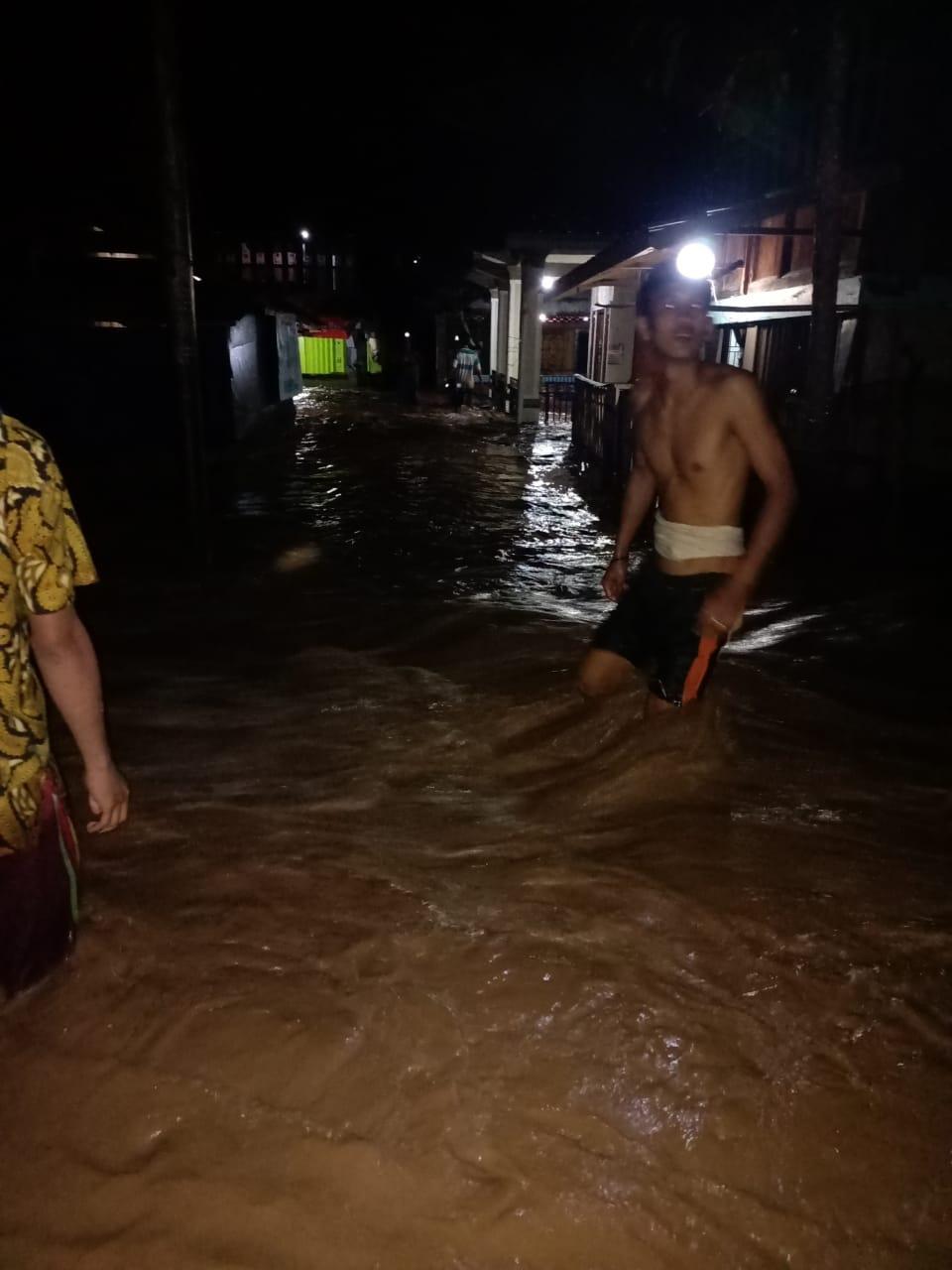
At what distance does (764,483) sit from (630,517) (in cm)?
106

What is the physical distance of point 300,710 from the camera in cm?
522

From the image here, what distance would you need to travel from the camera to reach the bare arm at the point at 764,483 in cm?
357

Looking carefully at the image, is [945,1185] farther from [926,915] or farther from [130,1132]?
[130,1132]

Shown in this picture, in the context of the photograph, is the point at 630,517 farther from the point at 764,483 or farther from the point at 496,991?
the point at 496,991

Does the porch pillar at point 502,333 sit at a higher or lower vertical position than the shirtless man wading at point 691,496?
higher

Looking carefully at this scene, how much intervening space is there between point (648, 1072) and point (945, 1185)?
75 cm

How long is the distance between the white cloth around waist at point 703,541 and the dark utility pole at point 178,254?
4.92 metres

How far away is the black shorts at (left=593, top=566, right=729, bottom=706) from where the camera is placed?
12.9 ft

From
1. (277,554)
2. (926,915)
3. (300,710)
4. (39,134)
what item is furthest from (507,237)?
(926,915)

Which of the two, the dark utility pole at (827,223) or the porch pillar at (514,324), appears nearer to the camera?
the dark utility pole at (827,223)

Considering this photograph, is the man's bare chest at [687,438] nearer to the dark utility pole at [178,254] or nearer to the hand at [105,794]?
the hand at [105,794]

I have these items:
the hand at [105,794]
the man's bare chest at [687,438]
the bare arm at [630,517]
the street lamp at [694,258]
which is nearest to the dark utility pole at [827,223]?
the street lamp at [694,258]

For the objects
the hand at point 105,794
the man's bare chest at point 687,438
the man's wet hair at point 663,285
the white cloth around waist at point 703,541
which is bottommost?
the hand at point 105,794

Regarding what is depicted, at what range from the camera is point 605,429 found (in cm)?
1372
